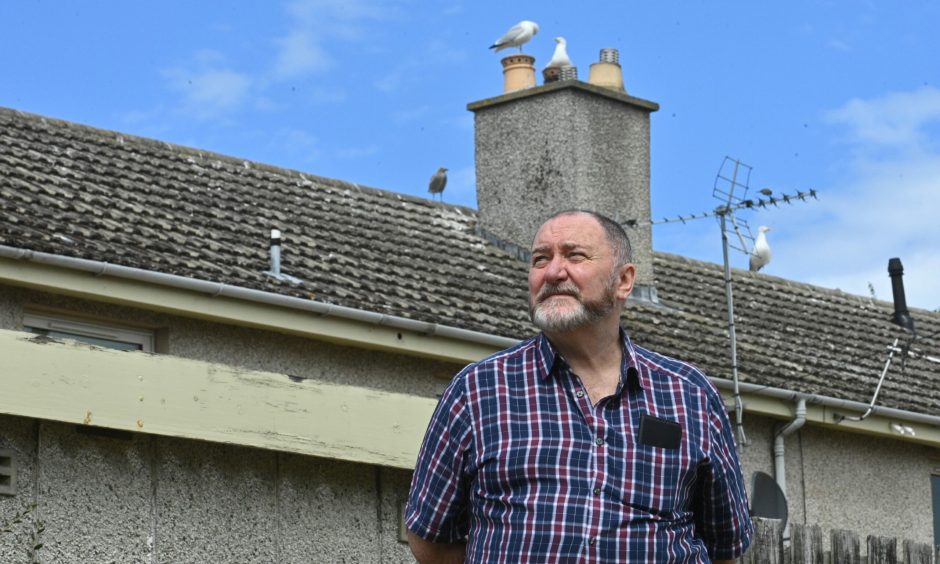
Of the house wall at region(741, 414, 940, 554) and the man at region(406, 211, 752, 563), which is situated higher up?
the house wall at region(741, 414, 940, 554)

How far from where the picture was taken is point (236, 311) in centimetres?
1012

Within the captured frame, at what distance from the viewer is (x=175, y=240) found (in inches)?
418

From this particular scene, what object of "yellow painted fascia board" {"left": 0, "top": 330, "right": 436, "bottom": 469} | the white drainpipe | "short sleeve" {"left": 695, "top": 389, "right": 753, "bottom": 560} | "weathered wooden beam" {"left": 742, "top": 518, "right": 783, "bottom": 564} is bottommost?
"short sleeve" {"left": 695, "top": 389, "right": 753, "bottom": 560}

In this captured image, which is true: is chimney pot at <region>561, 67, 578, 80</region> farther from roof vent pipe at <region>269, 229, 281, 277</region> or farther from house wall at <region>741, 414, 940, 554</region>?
roof vent pipe at <region>269, 229, 281, 277</region>

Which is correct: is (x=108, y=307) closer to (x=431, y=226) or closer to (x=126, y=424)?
(x=126, y=424)

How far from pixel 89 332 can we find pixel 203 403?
1880 millimetres

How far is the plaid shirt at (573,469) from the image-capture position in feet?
12.7

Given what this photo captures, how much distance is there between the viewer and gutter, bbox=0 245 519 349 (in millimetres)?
9234

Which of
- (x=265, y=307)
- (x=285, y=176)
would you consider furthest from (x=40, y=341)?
(x=285, y=176)

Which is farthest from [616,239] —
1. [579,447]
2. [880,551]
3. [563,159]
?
[563,159]

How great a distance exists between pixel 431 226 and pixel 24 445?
6.27 metres

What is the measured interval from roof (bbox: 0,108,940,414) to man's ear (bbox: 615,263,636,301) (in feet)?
18.5

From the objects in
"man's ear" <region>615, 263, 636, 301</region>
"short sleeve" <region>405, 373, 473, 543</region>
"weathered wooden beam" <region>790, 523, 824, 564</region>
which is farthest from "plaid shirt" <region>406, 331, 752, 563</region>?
"weathered wooden beam" <region>790, 523, 824, 564</region>

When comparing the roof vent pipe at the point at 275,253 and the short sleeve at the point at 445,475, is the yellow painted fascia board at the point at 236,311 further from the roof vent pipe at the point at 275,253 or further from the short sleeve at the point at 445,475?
the short sleeve at the point at 445,475
